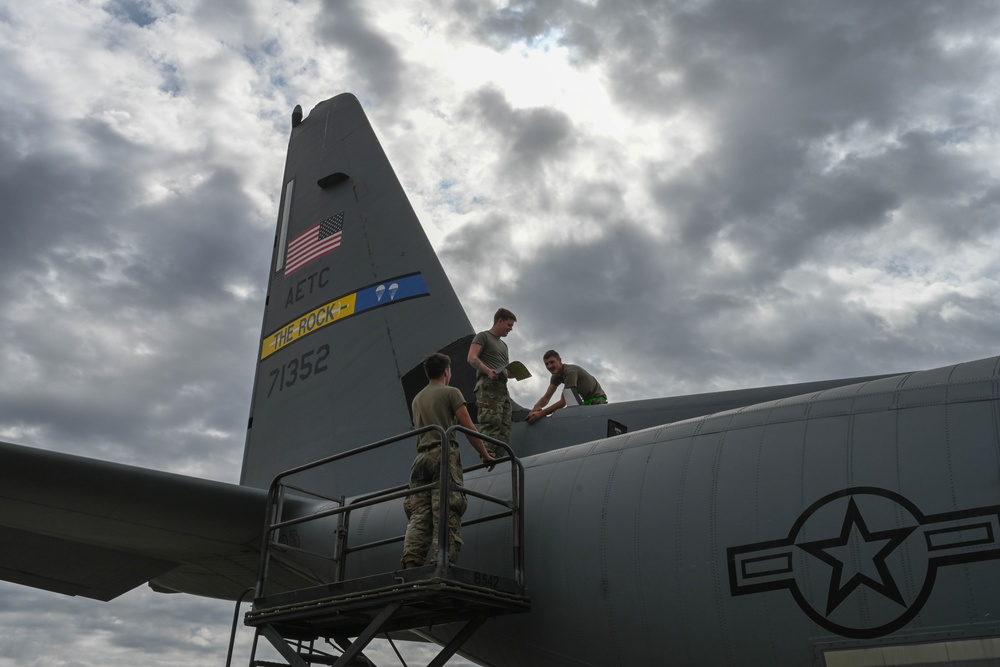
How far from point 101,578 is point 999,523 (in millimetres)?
7006

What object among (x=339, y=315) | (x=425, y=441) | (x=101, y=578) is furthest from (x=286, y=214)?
(x=425, y=441)

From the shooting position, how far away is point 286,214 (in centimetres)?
1197

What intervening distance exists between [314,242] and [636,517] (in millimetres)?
6222

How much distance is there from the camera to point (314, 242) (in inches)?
435

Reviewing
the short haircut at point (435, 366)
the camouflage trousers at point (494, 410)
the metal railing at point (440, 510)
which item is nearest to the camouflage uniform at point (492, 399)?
the camouflage trousers at point (494, 410)

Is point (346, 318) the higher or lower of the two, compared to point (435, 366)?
higher

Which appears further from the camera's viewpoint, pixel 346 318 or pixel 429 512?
pixel 346 318

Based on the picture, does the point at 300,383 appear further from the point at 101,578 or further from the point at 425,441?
the point at 425,441

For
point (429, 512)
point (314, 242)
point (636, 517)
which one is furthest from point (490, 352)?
point (314, 242)

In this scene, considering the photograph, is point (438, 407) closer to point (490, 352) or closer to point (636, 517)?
point (636, 517)

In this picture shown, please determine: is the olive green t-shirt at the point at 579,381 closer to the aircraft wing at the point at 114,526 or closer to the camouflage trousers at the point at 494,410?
the camouflage trousers at the point at 494,410

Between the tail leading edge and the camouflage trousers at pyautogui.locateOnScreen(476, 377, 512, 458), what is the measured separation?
89 centimetres

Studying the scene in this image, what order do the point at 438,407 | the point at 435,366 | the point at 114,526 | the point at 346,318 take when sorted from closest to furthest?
the point at 438,407
the point at 435,366
the point at 114,526
the point at 346,318

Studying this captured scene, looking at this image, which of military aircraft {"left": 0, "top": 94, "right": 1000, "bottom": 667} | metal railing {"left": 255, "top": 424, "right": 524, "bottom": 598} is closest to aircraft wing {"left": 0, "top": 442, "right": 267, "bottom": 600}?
military aircraft {"left": 0, "top": 94, "right": 1000, "bottom": 667}
